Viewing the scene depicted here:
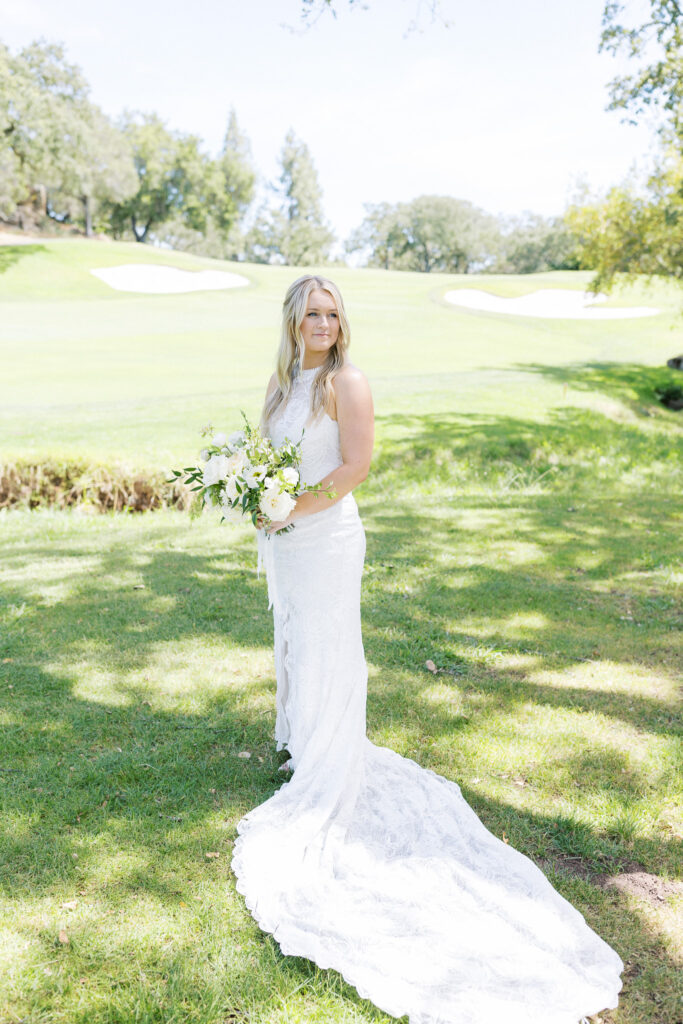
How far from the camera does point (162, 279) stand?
127 feet

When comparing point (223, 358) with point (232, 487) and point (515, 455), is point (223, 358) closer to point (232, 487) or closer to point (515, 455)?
point (515, 455)

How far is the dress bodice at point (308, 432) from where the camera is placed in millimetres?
3717

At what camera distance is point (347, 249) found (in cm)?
9781

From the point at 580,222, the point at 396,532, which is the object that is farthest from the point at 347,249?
the point at 396,532

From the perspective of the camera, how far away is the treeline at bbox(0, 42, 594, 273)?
132ft

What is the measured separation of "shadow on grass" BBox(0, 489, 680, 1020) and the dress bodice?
1.77 meters

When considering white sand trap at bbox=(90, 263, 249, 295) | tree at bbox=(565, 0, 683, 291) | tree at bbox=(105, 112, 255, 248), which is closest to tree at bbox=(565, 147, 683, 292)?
tree at bbox=(565, 0, 683, 291)

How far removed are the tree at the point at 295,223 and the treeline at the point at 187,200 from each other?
4.8 inches

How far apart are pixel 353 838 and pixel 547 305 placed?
38.5 metres

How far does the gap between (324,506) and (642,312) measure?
36.8m

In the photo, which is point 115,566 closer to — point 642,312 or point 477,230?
point 642,312

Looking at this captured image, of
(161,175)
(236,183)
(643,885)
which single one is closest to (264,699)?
(643,885)

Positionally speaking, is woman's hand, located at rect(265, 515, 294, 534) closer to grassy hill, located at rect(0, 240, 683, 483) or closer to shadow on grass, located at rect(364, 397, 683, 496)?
grassy hill, located at rect(0, 240, 683, 483)

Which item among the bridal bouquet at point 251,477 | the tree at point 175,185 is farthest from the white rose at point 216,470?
the tree at point 175,185
